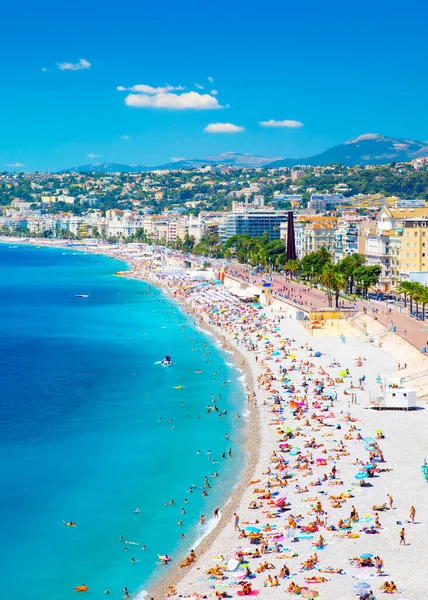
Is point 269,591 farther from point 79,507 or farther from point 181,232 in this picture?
point 181,232

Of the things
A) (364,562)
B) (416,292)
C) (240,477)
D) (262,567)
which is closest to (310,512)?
(364,562)

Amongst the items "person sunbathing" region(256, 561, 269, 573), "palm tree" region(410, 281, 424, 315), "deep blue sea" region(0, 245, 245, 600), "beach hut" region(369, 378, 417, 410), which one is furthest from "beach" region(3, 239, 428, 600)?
"palm tree" region(410, 281, 424, 315)

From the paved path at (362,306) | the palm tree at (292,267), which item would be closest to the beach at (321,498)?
the paved path at (362,306)

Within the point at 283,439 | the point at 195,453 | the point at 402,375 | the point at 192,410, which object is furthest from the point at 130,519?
the point at 402,375

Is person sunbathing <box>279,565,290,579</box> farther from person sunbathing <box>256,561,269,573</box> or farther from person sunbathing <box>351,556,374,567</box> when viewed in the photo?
person sunbathing <box>351,556,374,567</box>

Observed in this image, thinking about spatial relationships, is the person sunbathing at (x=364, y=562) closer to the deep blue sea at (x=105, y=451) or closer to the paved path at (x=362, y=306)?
the deep blue sea at (x=105, y=451)

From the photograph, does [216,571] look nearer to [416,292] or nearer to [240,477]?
[240,477]
